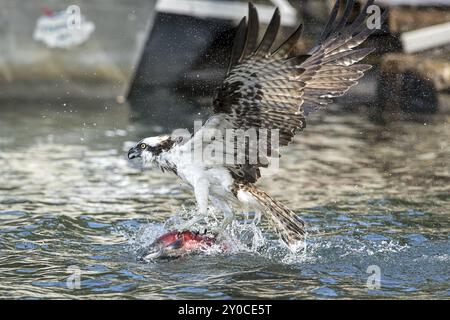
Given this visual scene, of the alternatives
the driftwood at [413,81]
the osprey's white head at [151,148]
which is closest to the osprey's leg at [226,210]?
the osprey's white head at [151,148]

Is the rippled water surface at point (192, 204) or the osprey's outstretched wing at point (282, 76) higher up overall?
the osprey's outstretched wing at point (282, 76)

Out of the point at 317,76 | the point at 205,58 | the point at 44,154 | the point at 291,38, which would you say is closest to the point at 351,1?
the point at 317,76

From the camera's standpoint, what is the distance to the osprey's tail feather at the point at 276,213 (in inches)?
261

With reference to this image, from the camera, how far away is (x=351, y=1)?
6.58 metres

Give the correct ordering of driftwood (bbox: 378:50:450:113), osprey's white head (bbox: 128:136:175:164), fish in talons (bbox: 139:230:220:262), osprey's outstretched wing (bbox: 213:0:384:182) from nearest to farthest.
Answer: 1. osprey's outstretched wing (bbox: 213:0:384:182)
2. fish in talons (bbox: 139:230:220:262)
3. osprey's white head (bbox: 128:136:175:164)
4. driftwood (bbox: 378:50:450:113)

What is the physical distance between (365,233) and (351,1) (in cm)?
196

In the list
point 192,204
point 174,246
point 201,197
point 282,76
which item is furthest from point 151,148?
point 192,204

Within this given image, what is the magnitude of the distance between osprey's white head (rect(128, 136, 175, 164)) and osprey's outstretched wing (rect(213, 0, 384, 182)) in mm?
526

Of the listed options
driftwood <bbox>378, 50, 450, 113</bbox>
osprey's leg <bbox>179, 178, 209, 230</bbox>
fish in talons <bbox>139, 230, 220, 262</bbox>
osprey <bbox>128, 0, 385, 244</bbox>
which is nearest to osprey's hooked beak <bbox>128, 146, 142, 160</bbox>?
osprey <bbox>128, 0, 385, 244</bbox>

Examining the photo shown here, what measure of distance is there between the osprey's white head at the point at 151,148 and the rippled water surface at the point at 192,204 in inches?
27.2

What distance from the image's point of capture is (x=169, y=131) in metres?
11.5

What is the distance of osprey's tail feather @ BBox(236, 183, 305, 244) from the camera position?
6.63 m

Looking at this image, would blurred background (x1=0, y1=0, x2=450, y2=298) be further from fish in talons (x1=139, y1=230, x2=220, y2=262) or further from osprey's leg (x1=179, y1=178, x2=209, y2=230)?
osprey's leg (x1=179, y1=178, x2=209, y2=230)

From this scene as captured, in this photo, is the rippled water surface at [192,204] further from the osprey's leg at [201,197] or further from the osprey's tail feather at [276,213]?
the osprey's leg at [201,197]
